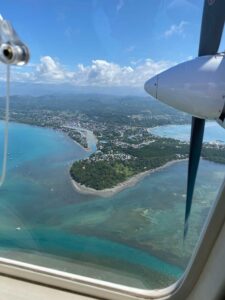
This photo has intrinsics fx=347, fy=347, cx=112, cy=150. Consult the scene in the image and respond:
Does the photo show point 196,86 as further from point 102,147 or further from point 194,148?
point 102,147

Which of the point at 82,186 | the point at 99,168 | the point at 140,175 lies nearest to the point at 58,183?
the point at 82,186

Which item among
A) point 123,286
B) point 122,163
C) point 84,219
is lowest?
point 123,286

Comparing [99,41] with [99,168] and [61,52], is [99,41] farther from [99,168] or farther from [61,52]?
[99,168]

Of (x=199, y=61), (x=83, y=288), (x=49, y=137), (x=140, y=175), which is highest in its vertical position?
(x=199, y=61)

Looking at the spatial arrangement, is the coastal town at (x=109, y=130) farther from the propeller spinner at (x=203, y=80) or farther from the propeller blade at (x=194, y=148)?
the propeller spinner at (x=203, y=80)

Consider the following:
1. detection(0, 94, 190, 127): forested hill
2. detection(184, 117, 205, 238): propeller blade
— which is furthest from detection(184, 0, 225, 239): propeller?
detection(0, 94, 190, 127): forested hill

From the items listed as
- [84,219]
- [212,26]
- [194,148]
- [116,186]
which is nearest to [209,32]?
[212,26]

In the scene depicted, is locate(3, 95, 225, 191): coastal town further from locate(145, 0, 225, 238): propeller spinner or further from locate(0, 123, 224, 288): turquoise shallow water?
locate(145, 0, 225, 238): propeller spinner
